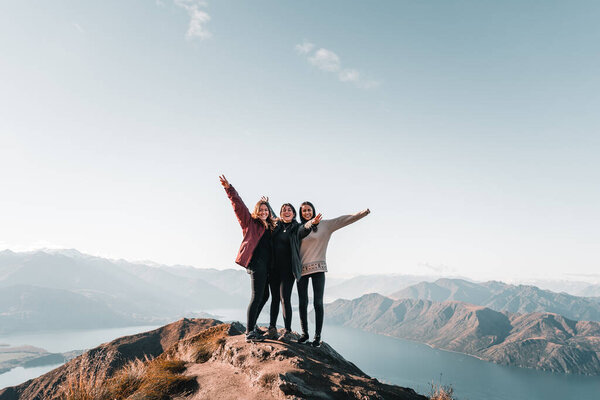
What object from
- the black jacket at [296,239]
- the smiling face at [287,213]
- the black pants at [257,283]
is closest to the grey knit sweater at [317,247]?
the black jacket at [296,239]

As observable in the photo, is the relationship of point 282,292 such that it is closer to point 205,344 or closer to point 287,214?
point 287,214

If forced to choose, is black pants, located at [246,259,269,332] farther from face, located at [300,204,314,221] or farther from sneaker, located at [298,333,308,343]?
sneaker, located at [298,333,308,343]

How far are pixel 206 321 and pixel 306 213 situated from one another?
3523 inches

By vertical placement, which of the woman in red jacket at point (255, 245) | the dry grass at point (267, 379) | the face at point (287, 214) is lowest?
the dry grass at point (267, 379)

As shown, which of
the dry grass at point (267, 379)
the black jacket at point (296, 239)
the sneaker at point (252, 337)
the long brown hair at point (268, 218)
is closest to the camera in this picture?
the dry grass at point (267, 379)

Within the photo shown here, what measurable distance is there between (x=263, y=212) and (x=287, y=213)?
Result: 24.9 inches

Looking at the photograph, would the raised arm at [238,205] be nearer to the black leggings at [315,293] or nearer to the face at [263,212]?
the face at [263,212]

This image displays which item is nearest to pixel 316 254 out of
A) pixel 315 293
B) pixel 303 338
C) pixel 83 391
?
pixel 315 293

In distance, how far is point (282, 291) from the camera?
311 inches

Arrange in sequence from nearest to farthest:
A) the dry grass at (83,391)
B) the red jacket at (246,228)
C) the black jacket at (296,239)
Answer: the dry grass at (83,391)
the red jacket at (246,228)
the black jacket at (296,239)

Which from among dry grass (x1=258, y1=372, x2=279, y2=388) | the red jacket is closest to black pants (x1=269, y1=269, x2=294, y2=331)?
the red jacket

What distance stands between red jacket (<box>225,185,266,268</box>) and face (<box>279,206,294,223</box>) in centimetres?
61

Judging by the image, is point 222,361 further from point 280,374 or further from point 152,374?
point 280,374

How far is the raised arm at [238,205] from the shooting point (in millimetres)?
7832
